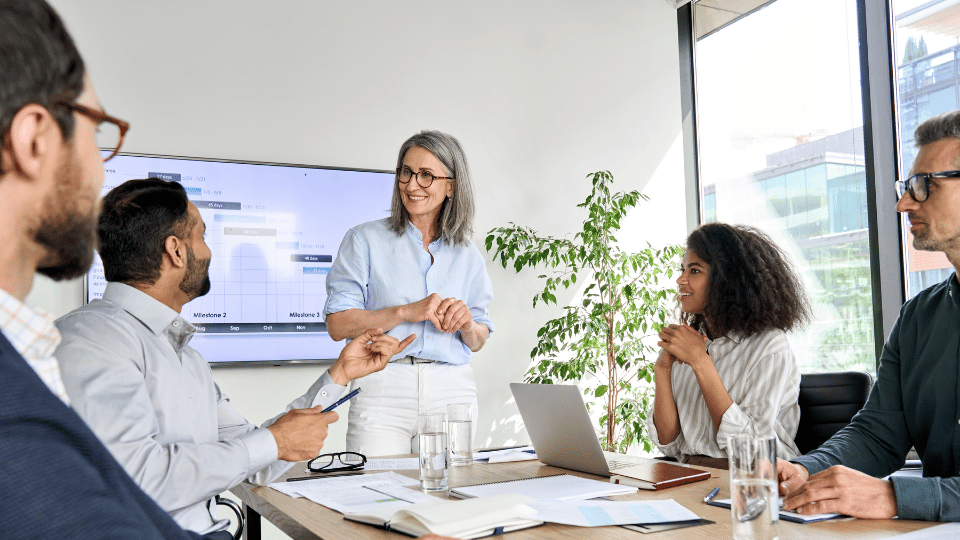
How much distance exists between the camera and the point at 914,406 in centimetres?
177

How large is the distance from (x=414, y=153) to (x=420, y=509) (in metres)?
1.57

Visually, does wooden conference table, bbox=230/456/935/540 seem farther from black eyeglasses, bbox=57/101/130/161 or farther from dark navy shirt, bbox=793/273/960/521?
black eyeglasses, bbox=57/101/130/161

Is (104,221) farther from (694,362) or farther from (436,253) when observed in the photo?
(694,362)

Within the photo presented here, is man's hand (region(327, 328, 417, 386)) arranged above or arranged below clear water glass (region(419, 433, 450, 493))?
above

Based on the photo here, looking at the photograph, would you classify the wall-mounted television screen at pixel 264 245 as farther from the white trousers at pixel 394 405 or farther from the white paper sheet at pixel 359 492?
the white paper sheet at pixel 359 492

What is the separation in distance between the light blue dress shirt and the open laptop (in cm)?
61

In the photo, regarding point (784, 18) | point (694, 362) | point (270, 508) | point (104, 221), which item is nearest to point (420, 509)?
point (270, 508)

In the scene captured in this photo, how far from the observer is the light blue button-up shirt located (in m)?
2.47

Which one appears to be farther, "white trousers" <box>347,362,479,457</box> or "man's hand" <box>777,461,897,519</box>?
"white trousers" <box>347,362,479,457</box>

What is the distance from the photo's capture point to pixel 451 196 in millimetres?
2662

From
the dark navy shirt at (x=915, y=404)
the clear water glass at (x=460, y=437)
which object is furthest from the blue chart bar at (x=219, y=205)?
the dark navy shirt at (x=915, y=404)

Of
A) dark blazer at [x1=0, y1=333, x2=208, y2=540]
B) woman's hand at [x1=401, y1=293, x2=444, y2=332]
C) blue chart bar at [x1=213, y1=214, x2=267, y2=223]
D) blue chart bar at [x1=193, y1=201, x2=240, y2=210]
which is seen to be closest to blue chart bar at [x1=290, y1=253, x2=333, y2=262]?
blue chart bar at [x1=213, y1=214, x2=267, y2=223]

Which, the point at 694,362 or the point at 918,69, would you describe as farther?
the point at 918,69

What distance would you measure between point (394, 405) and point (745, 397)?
1.04 m
